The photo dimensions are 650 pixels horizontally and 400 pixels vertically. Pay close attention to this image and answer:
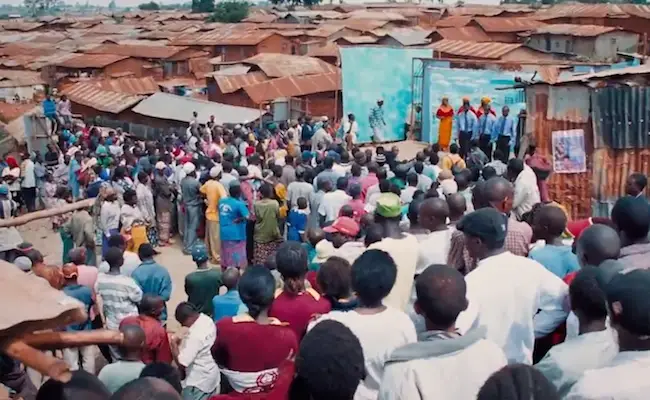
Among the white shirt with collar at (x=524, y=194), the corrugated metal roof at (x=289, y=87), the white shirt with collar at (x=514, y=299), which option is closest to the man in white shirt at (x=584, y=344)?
the white shirt with collar at (x=514, y=299)

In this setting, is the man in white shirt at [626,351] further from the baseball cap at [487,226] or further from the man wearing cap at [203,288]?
the man wearing cap at [203,288]

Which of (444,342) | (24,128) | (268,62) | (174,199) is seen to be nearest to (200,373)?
(444,342)

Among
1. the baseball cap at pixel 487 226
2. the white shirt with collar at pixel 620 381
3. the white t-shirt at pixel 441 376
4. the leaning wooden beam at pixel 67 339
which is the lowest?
the white t-shirt at pixel 441 376

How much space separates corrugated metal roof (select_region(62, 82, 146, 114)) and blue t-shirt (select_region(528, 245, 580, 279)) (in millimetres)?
16129

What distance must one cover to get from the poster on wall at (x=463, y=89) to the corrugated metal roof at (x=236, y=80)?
544 cm

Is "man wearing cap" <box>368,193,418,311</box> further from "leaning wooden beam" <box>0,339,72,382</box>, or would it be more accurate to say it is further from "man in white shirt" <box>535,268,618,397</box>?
"leaning wooden beam" <box>0,339,72,382</box>

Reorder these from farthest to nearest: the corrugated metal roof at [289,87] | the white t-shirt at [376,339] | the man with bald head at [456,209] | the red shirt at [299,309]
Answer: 1. the corrugated metal roof at [289,87]
2. the man with bald head at [456,209]
3. the red shirt at [299,309]
4. the white t-shirt at [376,339]

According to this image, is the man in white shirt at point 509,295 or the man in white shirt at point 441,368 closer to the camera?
the man in white shirt at point 441,368

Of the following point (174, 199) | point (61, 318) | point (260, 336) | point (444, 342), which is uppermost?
point (61, 318)

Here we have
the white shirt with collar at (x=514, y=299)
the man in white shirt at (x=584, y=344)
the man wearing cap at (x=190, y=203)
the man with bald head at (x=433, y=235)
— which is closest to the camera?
the man in white shirt at (x=584, y=344)

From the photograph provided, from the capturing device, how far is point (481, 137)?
46.0 feet

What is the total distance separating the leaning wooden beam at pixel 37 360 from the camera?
2.28 meters

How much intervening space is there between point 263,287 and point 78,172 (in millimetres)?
9269

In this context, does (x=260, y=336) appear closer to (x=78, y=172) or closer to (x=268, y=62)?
(x=78, y=172)
